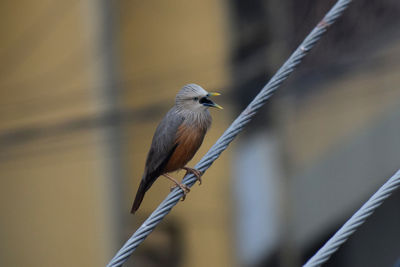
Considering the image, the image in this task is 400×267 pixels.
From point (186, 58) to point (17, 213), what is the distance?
2804mm

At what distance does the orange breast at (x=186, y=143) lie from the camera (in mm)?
3152

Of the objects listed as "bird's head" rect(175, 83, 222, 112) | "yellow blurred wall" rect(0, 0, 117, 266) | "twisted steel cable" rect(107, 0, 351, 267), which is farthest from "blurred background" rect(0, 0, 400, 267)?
"twisted steel cable" rect(107, 0, 351, 267)

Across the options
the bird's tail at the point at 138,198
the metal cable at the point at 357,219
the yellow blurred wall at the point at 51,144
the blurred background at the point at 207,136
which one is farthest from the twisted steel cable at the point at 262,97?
the yellow blurred wall at the point at 51,144

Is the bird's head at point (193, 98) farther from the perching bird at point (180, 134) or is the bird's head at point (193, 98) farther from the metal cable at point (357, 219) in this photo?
the metal cable at point (357, 219)

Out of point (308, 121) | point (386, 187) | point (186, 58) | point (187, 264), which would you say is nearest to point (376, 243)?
point (308, 121)

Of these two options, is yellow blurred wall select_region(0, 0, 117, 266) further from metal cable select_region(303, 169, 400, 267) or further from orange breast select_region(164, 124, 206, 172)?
metal cable select_region(303, 169, 400, 267)

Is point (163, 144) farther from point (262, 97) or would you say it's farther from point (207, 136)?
point (207, 136)

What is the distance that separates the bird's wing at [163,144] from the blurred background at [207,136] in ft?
10.8

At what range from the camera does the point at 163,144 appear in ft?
10.5

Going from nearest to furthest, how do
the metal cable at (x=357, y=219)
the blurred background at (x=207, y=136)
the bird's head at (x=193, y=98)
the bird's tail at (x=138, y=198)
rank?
the metal cable at (x=357, y=219)
the bird's tail at (x=138, y=198)
the bird's head at (x=193, y=98)
the blurred background at (x=207, y=136)

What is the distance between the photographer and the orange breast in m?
3.15

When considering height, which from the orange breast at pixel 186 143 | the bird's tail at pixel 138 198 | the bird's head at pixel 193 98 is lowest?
the bird's tail at pixel 138 198

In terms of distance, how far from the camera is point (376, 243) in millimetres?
7430

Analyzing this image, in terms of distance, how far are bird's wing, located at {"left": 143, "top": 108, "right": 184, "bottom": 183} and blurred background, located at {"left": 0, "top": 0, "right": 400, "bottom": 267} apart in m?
3.30
